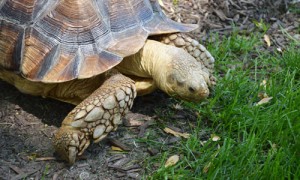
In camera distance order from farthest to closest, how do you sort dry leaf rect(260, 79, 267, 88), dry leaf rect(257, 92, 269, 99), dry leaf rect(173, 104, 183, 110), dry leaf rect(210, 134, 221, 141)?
dry leaf rect(260, 79, 267, 88)
dry leaf rect(257, 92, 269, 99)
dry leaf rect(173, 104, 183, 110)
dry leaf rect(210, 134, 221, 141)

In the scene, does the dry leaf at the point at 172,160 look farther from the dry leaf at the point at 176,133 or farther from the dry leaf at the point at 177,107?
the dry leaf at the point at 177,107

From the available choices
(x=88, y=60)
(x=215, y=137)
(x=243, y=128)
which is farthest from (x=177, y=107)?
(x=88, y=60)

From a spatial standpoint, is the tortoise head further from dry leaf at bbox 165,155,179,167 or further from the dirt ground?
dry leaf at bbox 165,155,179,167

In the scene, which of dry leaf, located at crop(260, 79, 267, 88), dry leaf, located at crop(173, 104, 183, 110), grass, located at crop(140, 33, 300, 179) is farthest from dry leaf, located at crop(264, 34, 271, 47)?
dry leaf, located at crop(173, 104, 183, 110)

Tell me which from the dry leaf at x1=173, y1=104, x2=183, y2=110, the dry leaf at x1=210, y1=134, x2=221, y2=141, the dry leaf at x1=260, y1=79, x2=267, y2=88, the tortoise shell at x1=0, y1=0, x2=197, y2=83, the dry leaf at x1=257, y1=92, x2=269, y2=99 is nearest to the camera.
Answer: the tortoise shell at x1=0, y1=0, x2=197, y2=83

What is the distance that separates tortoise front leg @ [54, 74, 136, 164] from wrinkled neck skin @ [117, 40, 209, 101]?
1.24ft

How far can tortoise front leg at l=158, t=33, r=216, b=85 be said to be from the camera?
4.57m

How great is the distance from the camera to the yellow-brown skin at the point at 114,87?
12.2 feet

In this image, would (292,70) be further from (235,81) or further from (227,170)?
(227,170)

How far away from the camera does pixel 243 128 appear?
4184mm

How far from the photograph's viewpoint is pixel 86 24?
4.06 metres

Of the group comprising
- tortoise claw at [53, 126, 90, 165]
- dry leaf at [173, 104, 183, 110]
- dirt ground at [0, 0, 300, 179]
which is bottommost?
dry leaf at [173, 104, 183, 110]

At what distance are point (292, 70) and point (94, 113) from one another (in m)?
2.39

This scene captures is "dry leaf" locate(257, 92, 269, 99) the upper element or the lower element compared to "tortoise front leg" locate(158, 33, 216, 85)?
lower
